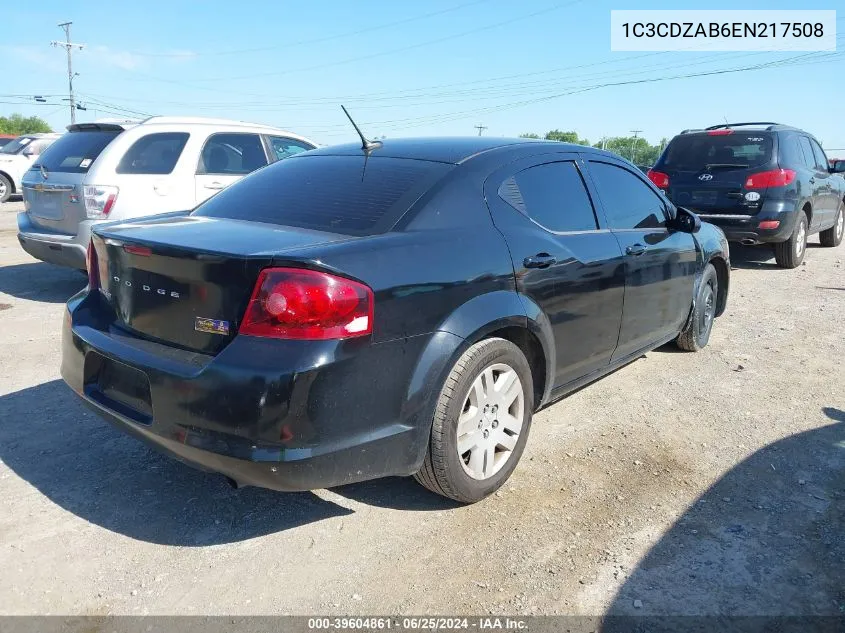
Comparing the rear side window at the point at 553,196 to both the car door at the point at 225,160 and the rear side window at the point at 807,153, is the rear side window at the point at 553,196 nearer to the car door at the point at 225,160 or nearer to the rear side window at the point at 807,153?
the car door at the point at 225,160

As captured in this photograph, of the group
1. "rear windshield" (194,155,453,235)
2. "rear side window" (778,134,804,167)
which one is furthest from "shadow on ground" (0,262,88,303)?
"rear side window" (778,134,804,167)

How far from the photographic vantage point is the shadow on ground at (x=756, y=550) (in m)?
2.47

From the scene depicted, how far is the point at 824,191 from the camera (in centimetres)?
1003

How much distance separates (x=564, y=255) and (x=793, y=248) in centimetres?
720

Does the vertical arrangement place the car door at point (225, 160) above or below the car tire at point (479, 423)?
above

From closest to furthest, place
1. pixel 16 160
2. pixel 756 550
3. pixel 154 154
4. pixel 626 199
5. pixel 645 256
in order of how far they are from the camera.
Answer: pixel 756 550 < pixel 645 256 < pixel 626 199 < pixel 154 154 < pixel 16 160

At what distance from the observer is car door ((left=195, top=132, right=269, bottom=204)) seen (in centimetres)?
688

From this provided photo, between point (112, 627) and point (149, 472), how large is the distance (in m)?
1.13

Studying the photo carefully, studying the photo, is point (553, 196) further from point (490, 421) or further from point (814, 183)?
point (814, 183)

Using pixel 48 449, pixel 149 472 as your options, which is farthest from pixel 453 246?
pixel 48 449

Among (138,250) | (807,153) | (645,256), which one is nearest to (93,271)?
(138,250)

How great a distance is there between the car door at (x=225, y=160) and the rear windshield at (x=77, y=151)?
873 millimetres

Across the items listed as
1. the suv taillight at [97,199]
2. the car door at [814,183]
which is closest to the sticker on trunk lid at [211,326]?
the suv taillight at [97,199]

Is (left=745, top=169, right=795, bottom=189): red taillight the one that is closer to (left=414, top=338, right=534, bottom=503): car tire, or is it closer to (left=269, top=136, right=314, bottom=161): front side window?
(left=269, top=136, right=314, bottom=161): front side window
